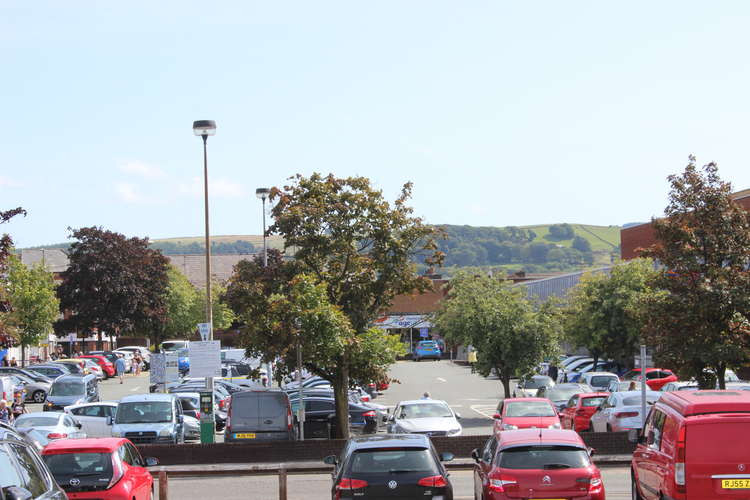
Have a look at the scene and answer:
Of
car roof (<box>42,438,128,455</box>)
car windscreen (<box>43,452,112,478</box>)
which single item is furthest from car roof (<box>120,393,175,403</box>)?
car windscreen (<box>43,452,112,478</box>)

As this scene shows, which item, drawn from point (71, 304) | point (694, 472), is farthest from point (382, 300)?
point (71, 304)

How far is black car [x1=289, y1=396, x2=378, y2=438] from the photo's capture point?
101 ft

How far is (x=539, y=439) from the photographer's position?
1330cm

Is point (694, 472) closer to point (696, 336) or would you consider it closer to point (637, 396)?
point (696, 336)

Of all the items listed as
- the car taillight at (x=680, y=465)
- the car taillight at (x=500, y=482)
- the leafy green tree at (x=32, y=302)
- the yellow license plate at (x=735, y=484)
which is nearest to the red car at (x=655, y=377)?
the car taillight at (x=500, y=482)

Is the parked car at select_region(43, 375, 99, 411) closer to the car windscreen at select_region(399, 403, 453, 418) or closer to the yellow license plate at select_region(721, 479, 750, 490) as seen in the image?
the car windscreen at select_region(399, 403, 453, 418)

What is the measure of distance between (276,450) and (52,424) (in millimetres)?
5901

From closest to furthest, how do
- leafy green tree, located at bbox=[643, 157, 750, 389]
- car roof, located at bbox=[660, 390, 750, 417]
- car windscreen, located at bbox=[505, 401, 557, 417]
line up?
car roof, located at bbox=[660, 390, 750, 417]
leafy green tree, located at bbox=[643, 157, 750, 389]
car windscreen, located at bbox=[505, 401, 557, 417]

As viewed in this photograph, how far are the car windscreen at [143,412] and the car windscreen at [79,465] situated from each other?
13.4 metres

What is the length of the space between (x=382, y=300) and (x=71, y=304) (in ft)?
A: 171

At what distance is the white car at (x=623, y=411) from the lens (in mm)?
27156

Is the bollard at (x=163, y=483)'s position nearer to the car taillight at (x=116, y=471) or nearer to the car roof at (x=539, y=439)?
the car taillight at (x=116, y=471)

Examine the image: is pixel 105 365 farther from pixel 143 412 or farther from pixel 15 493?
pixel 15 493

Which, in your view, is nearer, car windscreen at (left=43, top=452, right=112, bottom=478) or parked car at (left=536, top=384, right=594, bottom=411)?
car windscreen at (left=43, top=452, right=112, bottom=478)
